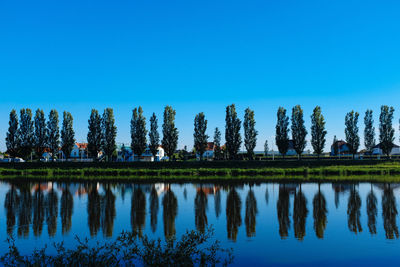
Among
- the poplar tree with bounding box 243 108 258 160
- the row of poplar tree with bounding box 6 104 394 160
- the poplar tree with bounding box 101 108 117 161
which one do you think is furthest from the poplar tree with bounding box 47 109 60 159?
the poplar tree with bounding box 243 108 258 160

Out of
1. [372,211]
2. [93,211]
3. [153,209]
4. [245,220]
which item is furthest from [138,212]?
[372,211]

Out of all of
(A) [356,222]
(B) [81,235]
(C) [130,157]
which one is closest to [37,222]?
(B) [81,235]

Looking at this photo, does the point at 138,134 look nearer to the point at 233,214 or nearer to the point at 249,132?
the point at 249,132

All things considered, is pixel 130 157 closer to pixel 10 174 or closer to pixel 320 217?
pixel 10 174

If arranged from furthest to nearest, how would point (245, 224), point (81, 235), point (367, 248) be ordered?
point (245, 224) < point (81, 235) < point (367, 248)

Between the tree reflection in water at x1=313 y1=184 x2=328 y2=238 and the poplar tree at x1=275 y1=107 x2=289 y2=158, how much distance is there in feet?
123

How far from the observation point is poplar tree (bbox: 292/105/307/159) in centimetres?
6341

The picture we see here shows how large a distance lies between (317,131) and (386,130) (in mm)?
15037

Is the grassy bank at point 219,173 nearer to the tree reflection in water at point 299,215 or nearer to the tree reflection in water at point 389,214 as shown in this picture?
the tree reflection in water at point 389,214

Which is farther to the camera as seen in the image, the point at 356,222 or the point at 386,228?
the point at 356,222

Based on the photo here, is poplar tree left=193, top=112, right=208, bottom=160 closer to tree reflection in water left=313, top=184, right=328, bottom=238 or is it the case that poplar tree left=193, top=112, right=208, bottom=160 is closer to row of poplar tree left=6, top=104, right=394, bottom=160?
row of poplar tree left=6, top=104, right=394, bottom=160

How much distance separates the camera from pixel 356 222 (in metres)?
16.7

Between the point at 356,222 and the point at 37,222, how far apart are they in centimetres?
1604

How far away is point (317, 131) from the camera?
6312 cm
